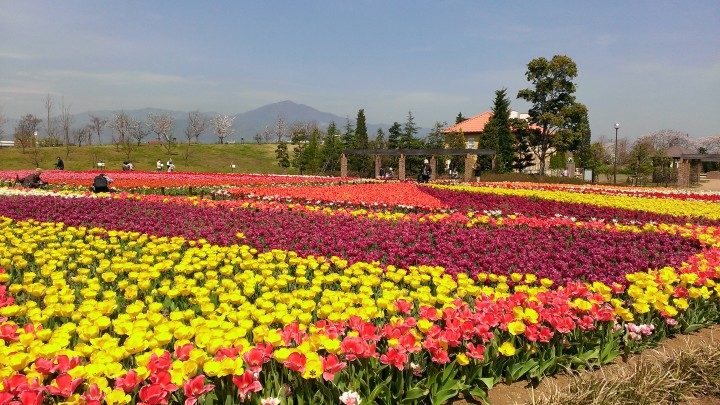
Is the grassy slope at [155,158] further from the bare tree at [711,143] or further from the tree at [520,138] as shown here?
the bare tree at [711,143]

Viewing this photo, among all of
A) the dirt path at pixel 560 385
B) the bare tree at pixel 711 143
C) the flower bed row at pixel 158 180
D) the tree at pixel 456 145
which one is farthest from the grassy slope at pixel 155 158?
the bare tree at pixel 711 143

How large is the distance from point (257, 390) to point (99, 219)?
304 inches

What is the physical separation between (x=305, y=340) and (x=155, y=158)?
66280 millimetres

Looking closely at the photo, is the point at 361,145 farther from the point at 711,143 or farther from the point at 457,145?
the point at 711,143

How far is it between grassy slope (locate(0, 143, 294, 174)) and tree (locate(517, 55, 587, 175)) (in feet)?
91.5

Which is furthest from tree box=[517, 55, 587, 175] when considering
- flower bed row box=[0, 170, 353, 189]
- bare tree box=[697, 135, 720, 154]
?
bare tree box=[697, 135, 720, 154]

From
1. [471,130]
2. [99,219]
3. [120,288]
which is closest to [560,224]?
[120,288]

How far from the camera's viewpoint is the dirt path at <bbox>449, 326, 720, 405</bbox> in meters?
3.33

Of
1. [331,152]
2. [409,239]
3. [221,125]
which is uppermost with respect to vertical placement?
[221,125]

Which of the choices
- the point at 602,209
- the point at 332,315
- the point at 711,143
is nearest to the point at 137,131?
the point at 602,209

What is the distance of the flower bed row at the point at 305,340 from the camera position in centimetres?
259

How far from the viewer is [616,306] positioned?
404cm

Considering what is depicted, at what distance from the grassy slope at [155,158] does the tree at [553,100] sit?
2788 centimetres

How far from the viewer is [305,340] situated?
3078 mm
